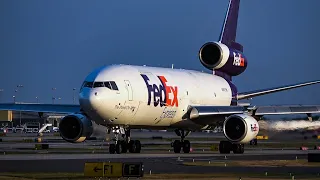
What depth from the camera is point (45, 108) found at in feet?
182

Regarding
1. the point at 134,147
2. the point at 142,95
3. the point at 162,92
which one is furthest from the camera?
the point at 162,92

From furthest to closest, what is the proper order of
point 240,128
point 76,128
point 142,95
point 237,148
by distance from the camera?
point 237,148, point 240,128, point 76,128, point 142,95

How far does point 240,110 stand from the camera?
55.3m

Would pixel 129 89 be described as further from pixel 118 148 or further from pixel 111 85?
pixel 118 148

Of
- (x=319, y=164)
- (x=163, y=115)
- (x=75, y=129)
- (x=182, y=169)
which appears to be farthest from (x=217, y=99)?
(x=182, y=169)

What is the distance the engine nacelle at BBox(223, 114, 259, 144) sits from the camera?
2062 inches

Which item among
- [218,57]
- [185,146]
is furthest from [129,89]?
[218,57]

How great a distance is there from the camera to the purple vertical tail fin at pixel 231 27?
64812 millimetres

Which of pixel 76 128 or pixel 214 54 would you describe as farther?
pixel 214 54

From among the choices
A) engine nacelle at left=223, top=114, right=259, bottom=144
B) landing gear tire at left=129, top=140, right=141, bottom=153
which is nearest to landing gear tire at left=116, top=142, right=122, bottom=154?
landing gear tire at left=129, top=140, right=141, bottom=153

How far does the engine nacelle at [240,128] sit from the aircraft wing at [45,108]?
1026 cm

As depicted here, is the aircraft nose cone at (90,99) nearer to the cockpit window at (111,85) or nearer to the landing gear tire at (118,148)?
the cockpit window at (111,85)

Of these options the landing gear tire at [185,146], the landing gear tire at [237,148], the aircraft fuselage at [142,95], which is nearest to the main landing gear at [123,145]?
the aircraft fuselage at [142,95]

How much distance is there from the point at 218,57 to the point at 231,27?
20.4ft
